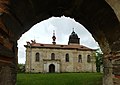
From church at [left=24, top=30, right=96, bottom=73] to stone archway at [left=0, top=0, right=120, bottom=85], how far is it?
41762 mm

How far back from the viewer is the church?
1842 inches

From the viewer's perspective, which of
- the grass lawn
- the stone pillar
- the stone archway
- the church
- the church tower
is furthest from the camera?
the church tower

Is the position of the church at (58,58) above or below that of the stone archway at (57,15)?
above

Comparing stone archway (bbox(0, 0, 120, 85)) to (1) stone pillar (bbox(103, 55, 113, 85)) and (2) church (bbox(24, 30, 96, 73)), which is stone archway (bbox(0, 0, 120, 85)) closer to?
(1) stone pillar (bbox(103, 55, 113, 85))

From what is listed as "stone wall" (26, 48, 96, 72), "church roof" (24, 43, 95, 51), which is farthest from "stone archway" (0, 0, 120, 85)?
"church roof" (24, 43, 95, 51)

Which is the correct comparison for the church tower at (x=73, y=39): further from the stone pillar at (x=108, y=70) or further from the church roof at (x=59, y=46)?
the stone pillar at (x=108, y=70)

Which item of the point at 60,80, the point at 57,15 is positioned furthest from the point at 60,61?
the point at 57,15

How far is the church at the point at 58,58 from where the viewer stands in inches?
1842

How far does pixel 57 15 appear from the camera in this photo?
5156mm

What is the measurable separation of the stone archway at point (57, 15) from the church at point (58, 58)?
41.8 metres

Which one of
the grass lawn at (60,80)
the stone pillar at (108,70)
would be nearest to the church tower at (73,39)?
the grass lawn at (60,80)

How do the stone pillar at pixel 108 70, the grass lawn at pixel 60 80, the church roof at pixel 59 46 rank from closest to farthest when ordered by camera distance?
the stone pillar at pixel 108 70
the grass lawn at pixel 60 80
the church roof at pixel 59 46

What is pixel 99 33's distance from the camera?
187 inches

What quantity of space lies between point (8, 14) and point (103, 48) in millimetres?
2041
